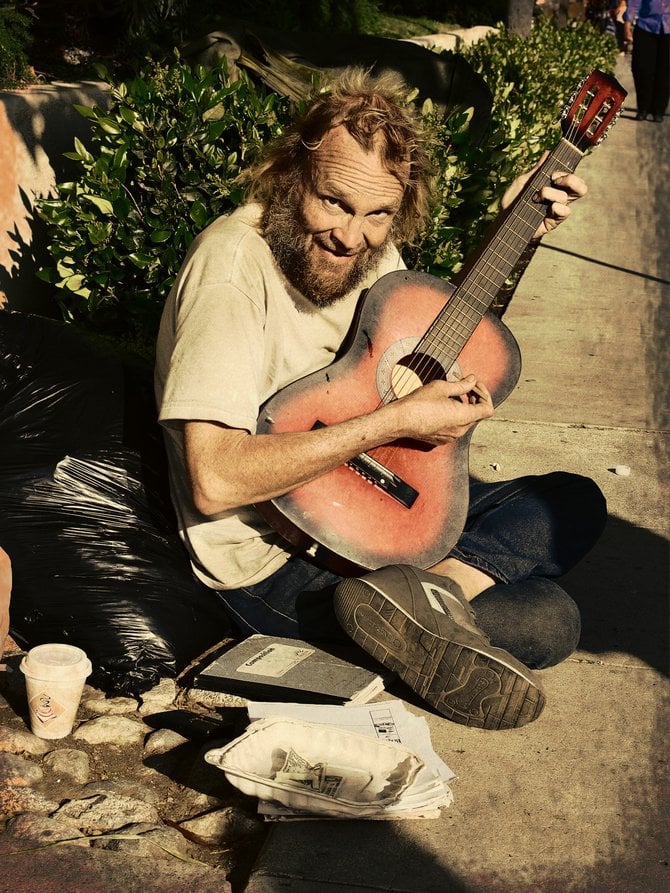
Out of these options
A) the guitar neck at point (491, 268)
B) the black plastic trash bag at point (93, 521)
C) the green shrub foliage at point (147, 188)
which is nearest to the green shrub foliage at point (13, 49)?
the green shrub foliage at point (147, 188)

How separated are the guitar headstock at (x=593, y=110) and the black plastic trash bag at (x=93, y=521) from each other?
158 centimetres

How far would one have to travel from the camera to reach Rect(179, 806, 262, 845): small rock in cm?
A: 248

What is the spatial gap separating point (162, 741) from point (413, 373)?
1.25m

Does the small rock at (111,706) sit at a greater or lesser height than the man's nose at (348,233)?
lesser

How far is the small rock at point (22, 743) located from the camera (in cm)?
271

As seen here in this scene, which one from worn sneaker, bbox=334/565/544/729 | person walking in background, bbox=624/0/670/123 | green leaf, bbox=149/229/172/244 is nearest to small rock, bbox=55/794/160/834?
worn sneaker, bbox=334/565/544/729

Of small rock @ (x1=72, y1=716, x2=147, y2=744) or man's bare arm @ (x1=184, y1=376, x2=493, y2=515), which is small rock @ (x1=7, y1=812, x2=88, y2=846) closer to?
small rock @ (x1=72, y1=716, x2=147, y2=744)

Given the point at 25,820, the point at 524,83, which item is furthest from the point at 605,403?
the point at 524,83

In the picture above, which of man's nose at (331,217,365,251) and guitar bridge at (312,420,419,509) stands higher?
man's nose at (331,217,365,251)

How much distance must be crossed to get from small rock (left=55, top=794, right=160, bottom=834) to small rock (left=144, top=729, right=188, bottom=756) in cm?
24

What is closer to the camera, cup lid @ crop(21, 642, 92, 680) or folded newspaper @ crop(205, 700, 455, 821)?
folded newspaper @ crop(205, 700, 455, 821)

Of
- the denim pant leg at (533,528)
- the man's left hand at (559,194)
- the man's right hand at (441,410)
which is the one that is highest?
the man's left hand at (559,194)

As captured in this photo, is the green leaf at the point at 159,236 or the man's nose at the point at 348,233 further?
the green leaf at the point at 159,236

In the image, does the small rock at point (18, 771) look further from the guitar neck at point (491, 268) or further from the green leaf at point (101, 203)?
the green leaf at point (101, 203)
